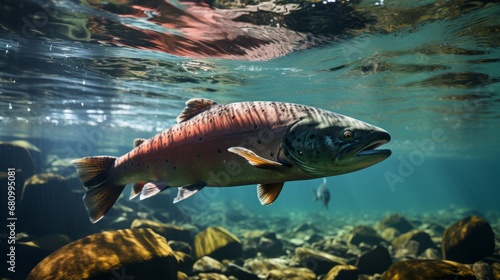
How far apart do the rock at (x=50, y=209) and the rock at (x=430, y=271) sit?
1290cm

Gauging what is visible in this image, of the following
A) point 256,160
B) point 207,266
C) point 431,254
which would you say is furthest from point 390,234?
point 256,160

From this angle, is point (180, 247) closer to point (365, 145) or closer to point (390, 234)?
point (365, 145)

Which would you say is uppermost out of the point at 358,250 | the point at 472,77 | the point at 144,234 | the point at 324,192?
the point at 472,77

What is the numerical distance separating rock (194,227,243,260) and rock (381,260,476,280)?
17.7 feet

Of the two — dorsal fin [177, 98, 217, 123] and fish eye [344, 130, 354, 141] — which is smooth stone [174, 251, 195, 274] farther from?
fish eye [344, 130, 354, 141]

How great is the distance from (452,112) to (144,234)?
76.6 feet

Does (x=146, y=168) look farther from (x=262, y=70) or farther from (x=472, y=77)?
(x=472, y=77)

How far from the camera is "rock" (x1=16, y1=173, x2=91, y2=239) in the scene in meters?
12.6

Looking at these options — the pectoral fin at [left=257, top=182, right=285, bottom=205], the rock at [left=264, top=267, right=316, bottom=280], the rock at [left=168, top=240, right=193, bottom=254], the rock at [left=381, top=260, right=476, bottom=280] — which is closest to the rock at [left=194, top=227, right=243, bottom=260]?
the rock at [left=168, top=240, right=193, bottom=254]

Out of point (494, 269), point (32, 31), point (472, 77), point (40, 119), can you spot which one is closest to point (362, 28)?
point (494, 269)

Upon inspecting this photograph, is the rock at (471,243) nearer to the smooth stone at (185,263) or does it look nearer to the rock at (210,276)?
the rock at (210,276)

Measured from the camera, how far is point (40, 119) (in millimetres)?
28422

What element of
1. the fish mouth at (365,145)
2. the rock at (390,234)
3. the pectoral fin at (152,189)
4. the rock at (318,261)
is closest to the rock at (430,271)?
the rock at (318,261)

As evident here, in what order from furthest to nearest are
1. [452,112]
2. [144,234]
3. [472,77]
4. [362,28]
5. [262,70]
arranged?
[452,112], [472,77], [262,70], [362,28], [144,234]
